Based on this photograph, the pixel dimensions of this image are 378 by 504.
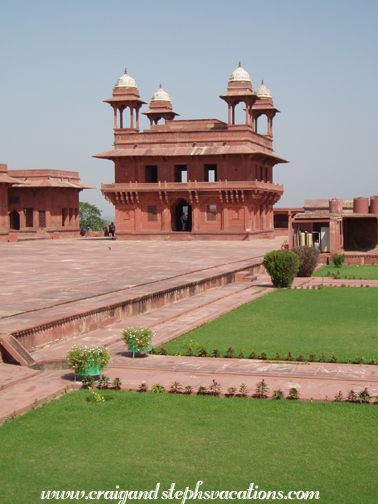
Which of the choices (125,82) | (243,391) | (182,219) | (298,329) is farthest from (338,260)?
(125,82)

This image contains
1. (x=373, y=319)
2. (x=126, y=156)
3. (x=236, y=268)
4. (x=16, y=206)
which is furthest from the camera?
(x=16, y=206)

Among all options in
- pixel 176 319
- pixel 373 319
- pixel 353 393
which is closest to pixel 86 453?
pixel 353 393

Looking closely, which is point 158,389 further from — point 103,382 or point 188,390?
point 103,382

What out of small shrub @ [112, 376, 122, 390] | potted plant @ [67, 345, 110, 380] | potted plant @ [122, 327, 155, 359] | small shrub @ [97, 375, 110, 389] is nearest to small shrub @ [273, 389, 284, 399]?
small shrub @ [112, 376, 122, 390]

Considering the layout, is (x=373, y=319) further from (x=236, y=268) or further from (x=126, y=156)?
(x=126, y=156)

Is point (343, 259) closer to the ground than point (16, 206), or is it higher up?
closer to the ground

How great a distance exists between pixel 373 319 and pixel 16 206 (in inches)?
1468

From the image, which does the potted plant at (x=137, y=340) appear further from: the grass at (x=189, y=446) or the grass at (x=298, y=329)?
the grass at (x=189, y=446)

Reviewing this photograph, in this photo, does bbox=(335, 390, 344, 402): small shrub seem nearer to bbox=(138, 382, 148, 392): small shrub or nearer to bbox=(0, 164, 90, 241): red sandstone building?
bbox=(138, 382, 148, 392): small shrub

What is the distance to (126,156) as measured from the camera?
128 ft

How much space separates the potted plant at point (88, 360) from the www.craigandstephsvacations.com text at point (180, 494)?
2.71m

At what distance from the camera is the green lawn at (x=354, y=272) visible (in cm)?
1911

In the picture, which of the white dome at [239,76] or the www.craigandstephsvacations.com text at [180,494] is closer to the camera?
the www.craigandstephsvacations.com text at [180,494]

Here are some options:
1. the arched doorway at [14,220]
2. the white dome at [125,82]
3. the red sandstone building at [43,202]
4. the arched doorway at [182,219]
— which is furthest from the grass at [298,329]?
the arched doorway at [14,220]
